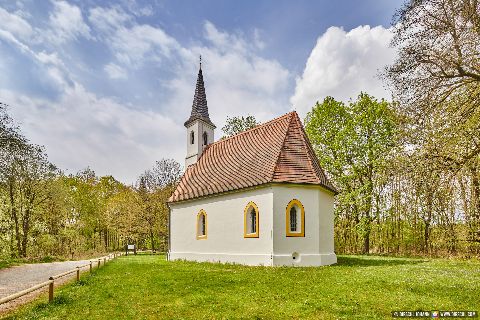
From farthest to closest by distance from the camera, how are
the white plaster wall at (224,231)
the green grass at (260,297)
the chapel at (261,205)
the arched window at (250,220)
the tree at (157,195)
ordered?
→ the tree at (157,195) < the arched window at (250,220) < the white plaster wall at (224,231) < the chapel at (261,205) < the green grass at (260,297)

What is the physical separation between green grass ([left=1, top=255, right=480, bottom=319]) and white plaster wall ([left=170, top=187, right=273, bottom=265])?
5.21 meters

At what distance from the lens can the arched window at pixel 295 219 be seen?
Answer: 1795 centimetres

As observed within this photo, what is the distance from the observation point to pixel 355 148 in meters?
29.1

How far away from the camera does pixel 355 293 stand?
31.1 ft

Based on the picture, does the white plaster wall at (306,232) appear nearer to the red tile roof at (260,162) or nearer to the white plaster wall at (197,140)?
the red tile roof at (260,162)

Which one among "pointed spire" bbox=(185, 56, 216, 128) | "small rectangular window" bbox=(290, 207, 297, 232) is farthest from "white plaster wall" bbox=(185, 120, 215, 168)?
"small rectangular window" bbox=(290, 207, 297, 232)

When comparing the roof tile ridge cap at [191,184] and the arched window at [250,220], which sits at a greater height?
the roof tile ridge cap at [191,184]

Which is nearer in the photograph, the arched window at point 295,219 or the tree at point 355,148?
the arched window at point 295,219

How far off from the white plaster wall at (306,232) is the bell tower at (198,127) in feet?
40.2

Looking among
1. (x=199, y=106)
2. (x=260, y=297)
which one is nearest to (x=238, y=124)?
(x=199, y=106)

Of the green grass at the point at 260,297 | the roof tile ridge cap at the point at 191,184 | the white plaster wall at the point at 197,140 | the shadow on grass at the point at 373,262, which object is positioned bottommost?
the shadow on grass at the point at 373,262

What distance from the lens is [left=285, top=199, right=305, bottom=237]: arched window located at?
17953 millimetres

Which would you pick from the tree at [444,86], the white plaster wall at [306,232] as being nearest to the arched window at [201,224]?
the white plaster wall at [306,232]

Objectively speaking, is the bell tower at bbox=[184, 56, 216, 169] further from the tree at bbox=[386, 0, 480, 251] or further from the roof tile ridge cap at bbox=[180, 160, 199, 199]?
the tree at bbox=[386, 0, 480, 251]
